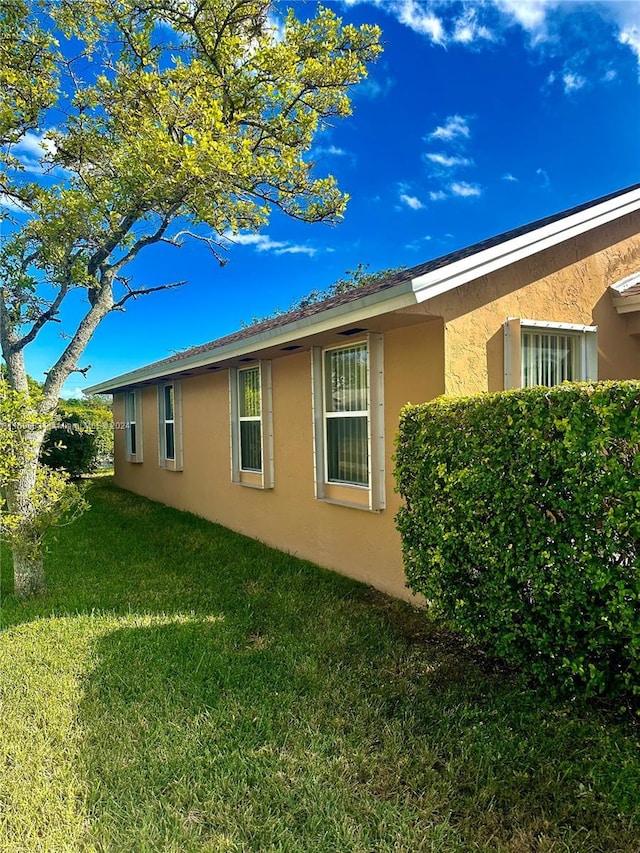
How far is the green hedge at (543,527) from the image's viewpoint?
2.90 metres

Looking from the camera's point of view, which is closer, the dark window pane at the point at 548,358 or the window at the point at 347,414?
the dark window pane at the point at 548,358

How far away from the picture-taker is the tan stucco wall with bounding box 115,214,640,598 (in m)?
5.14

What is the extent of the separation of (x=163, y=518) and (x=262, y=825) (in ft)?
28.4

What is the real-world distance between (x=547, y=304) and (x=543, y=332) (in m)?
0.31

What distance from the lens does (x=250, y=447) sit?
29.0 feet

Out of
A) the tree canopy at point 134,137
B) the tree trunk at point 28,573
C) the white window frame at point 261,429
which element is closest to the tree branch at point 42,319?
the tree canopy at point 134,137

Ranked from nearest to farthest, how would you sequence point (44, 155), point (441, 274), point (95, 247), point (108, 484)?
point (441, 274), point (95, 247), point (44, 155), point (108, 484)

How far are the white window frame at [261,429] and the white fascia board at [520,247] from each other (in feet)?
13.1

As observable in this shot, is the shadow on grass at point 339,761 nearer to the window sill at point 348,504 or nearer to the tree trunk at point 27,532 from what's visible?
the window sill at point 348,504

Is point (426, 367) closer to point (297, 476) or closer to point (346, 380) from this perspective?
point (346, 380)

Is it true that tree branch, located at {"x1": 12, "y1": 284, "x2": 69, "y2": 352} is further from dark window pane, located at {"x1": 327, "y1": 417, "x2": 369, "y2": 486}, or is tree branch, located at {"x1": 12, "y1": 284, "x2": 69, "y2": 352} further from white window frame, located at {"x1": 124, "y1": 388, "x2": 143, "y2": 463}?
white window frame, located at {"x1": 124, "y1": 388, "x2": 143, "y2": 463}

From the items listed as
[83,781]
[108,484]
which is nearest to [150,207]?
[83,781]

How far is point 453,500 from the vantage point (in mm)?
3686

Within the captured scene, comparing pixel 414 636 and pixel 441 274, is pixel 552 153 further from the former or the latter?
pixel 414 636
